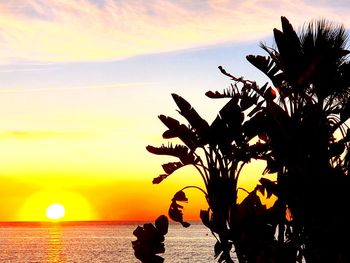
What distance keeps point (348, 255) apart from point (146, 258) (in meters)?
4.36

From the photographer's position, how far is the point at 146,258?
12.9 metres

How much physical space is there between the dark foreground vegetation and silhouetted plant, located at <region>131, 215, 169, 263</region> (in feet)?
2.82

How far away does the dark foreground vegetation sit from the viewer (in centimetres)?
1021

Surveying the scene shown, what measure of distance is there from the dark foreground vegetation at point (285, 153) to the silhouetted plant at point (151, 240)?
86 centimetres

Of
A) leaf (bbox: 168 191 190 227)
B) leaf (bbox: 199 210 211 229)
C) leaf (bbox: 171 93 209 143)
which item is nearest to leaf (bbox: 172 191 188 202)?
leaf (bbox: 168 191 190 227)

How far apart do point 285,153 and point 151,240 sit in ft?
11.3

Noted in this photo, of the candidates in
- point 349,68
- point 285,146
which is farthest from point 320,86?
point 285,146

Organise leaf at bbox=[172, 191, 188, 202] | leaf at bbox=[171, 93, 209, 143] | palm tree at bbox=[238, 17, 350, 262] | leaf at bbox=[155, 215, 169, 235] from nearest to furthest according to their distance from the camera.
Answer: palm tree at bbox=[238, 17, 350, 262], leaf at bbox=[171, 93, 209, 143], leaf at bbox=[155, 215, 169, 235], leaf at bbox=[172, 191, 188, 202]

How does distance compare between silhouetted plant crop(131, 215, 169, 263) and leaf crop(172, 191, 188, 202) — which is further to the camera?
leaf crop(172, 191, 188, 202)

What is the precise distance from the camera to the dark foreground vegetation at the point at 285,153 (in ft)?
33.5

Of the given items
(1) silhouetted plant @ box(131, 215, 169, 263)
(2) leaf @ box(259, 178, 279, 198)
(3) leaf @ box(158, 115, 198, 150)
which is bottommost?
(1) silhouetted plant @ box(131, 215, 169, 263)

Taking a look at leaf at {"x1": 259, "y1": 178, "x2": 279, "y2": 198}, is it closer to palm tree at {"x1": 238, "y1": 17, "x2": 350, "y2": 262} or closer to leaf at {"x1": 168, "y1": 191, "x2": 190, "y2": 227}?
palm tree at {"x1": 238, "y1": 17, "x2": 350, "y2": 262}

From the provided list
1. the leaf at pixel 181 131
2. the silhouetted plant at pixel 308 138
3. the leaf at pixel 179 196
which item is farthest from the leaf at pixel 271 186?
the leaf at pixel 179 196

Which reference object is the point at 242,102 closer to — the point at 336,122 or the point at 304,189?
the point at 336,122
